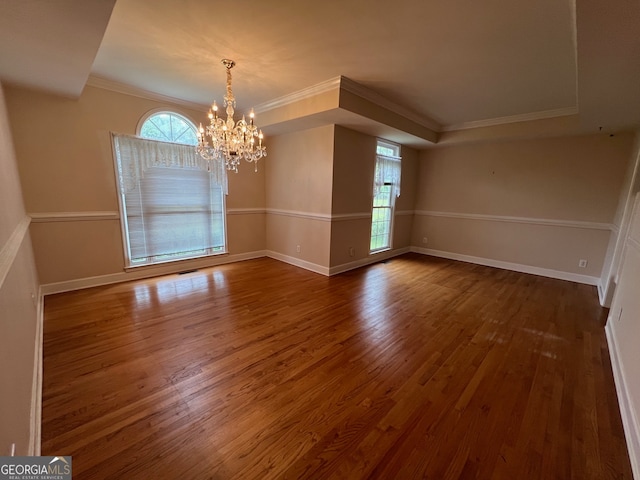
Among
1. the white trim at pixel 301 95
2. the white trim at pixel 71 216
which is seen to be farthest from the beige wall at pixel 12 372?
the white trim at pixel 301 95

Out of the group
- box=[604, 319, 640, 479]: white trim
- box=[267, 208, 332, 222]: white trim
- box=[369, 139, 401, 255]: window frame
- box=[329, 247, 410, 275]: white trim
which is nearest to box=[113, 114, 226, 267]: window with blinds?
box=[267, 208, 332, 222]: white trim

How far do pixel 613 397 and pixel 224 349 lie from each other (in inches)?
116

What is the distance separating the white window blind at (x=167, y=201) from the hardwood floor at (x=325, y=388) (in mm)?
936

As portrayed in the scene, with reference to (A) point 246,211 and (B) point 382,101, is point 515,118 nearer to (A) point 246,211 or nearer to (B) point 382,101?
(B) point 382,101

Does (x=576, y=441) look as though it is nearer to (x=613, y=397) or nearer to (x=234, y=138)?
(x=613, y=397)

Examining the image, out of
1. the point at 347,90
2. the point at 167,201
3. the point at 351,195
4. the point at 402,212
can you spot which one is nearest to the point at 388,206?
the point at 402,212

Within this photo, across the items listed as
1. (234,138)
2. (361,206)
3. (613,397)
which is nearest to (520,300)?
(613,397)

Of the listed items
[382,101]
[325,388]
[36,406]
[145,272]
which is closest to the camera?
[36,406]

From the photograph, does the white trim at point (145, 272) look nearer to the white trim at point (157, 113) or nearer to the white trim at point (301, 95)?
the white trim at point (157, 113)

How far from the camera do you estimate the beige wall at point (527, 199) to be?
407cm

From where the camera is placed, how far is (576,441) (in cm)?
152

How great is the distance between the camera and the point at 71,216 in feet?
10.9

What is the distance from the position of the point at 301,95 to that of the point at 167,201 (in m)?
2.59

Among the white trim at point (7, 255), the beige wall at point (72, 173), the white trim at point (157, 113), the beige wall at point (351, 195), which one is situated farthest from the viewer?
the beige wall at point (351, 195)
